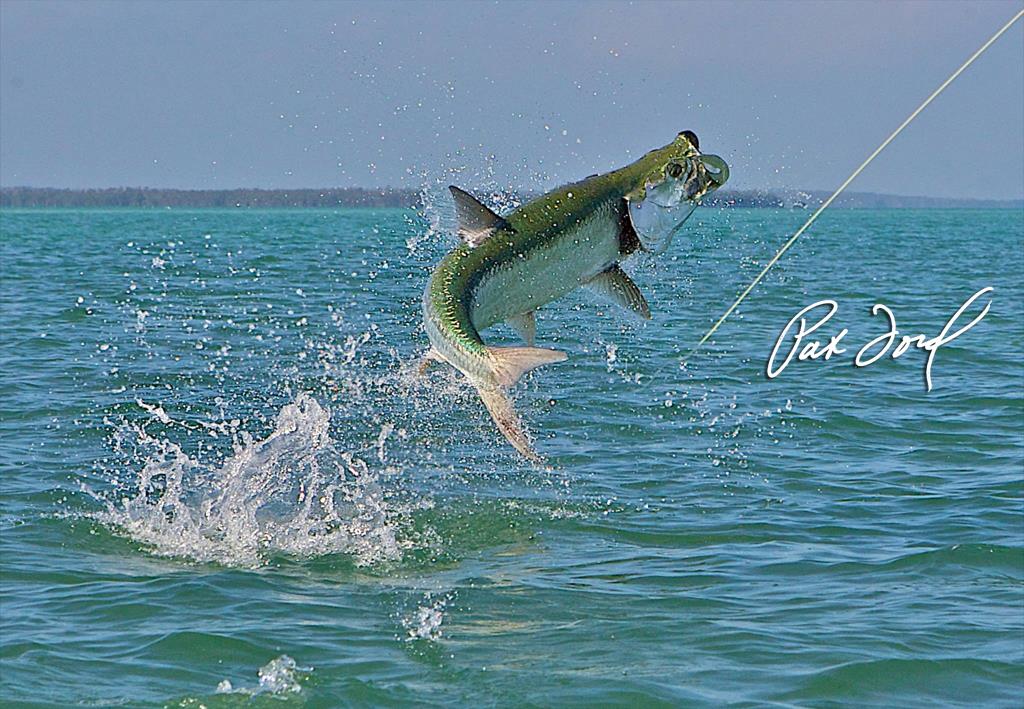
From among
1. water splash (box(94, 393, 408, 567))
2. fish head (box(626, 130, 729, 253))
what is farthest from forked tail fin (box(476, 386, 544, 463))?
water splash (box(94, 393, 408, 567))

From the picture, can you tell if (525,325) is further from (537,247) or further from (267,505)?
(267,505)

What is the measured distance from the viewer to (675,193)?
5.44m

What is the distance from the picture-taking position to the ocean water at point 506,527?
28.1 feet

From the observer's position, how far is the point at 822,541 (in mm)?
11570

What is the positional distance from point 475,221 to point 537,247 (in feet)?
0.79

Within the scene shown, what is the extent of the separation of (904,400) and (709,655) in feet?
33.4

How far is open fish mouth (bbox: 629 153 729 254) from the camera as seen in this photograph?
17.8 feet

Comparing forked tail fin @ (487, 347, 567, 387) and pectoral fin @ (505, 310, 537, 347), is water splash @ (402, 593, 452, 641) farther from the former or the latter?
forked tail fin @ (487, 347, 567, 387)

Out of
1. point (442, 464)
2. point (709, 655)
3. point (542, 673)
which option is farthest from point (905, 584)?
point (442, 464)

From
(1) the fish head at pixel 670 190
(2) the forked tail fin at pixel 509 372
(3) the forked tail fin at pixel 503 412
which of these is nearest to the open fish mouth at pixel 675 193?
(1) the fish head at pixel 670 190

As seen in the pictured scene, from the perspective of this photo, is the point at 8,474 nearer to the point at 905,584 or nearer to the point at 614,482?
the point at 614,482
